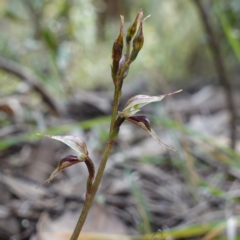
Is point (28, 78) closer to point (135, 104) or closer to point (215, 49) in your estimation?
point (215, 49)

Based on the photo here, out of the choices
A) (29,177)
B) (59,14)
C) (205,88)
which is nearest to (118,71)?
(29,177)

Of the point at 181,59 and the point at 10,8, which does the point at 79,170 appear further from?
the point at 181,59

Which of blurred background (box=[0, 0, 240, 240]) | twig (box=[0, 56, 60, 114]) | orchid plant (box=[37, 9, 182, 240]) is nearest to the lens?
orchid plant (box=[37, 9, 182, 240])

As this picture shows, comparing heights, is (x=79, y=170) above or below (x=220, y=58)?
below

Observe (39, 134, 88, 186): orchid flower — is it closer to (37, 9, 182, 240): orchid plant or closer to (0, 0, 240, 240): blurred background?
(37, 9, 182, 240): orchid plant

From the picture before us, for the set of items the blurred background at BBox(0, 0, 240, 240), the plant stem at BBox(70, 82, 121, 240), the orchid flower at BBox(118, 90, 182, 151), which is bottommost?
the plant stem at BBox(70, 82, 121, 240)

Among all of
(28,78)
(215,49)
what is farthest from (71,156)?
(28,78)

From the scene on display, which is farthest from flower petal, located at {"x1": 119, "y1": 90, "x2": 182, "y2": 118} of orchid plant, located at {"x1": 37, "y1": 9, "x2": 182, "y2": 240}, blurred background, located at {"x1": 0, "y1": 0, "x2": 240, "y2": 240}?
blurred background, located at {"x1": 0, "y1": 0, "x2": 240, "y2": 240}

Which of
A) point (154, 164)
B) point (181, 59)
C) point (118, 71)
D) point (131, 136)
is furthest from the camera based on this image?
point (181, 59)
